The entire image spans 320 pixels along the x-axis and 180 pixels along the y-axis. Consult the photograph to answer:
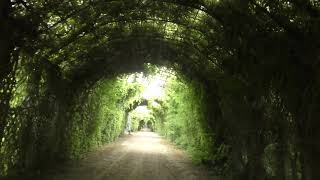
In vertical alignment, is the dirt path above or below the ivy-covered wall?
below

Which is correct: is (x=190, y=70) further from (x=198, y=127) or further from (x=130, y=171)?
(x=130, y=171)

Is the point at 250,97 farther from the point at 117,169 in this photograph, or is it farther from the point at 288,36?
the point at 117,169

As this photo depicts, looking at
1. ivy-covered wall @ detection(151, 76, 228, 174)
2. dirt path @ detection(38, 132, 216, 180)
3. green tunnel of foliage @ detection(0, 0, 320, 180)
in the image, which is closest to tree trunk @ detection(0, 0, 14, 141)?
green tunnel of foliage @ detection(0, 0, 320, 180)

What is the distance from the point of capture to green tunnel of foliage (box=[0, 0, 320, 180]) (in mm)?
6965

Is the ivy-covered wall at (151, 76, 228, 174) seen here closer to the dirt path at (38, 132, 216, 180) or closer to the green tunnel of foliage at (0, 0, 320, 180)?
the green tunnel of foliage at (0, 0, 320, 180)

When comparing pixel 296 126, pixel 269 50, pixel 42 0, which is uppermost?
pixel 42 0

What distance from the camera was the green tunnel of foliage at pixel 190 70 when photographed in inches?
274

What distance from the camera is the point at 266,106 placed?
30.3ft

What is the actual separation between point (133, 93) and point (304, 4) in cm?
2623

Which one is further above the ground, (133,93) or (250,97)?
(133,93)

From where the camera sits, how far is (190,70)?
16.3m

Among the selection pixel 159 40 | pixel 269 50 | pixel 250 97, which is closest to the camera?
pixel 269 50

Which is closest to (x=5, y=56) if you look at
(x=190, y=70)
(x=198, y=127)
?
(x=190, y=70)

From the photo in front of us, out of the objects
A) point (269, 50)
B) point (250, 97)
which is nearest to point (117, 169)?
point (250, 97)
